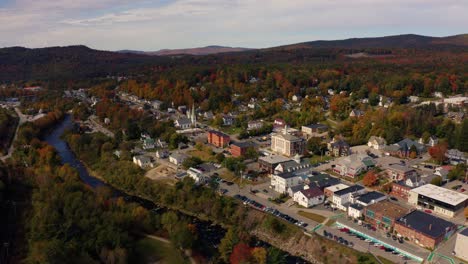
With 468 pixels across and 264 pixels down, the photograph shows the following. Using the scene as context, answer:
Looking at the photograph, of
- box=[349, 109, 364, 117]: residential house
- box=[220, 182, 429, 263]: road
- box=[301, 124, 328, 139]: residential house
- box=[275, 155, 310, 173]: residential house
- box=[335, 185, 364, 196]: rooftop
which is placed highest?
box=[349, 109, 364, 117]: residential house

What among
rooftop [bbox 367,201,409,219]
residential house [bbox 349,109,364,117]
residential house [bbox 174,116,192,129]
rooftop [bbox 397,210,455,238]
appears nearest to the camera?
rooftop [bbox 397,210,455,238]

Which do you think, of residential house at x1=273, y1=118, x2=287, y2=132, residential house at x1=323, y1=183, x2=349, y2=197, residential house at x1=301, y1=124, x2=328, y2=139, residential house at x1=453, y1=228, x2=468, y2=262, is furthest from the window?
residential house at x1=273, y1=118, x2=287, y2=132

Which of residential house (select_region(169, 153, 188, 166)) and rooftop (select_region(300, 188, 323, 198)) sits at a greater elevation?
residential house (select_region(169, 153, 188, 166))

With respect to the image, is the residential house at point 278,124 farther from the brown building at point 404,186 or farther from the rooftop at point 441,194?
the rooftop at point 441,194

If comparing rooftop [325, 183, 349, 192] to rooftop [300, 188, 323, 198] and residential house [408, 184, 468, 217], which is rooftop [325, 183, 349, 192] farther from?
residential house [408, 184, 468, 217]

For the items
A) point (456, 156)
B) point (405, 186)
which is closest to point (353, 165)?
point (405, 186)

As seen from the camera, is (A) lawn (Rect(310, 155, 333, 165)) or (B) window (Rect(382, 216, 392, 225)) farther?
(A) lawn (Rect(310, 155, 333, 165))

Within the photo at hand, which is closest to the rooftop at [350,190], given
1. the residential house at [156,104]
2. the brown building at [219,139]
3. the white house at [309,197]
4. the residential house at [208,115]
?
the white house at [309,197]
